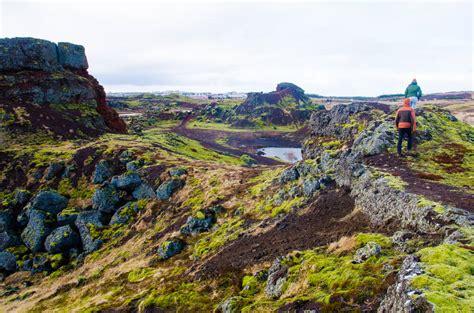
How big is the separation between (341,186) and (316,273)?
1426 centimetres

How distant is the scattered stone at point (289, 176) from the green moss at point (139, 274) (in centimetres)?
1880

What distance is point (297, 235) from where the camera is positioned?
2669 cm

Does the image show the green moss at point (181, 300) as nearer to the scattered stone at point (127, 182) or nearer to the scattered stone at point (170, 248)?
the scattered stone at point (170, 248)

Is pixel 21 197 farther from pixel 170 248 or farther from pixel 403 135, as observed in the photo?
pixel 403 135

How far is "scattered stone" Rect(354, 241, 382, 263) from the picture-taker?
56.9 ft

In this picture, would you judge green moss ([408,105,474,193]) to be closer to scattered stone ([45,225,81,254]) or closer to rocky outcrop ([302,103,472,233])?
rocky outcrop ([302,103,472,233])

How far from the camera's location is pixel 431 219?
1842 cm

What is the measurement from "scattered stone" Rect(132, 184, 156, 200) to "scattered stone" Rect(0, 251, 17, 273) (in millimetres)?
20035

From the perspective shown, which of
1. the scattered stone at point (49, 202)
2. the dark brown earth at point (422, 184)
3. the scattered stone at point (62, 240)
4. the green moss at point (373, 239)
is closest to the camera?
the green moss at point (373, 239)

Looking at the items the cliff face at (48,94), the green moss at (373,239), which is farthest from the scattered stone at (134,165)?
the green moss at (373,239)

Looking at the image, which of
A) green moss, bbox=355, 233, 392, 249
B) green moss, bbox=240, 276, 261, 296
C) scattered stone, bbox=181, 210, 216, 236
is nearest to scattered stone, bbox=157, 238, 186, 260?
scattered stone, bbox=181, 210, 216, 236

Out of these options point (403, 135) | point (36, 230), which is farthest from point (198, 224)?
point (36, 230)

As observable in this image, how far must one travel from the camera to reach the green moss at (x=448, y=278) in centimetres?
1033

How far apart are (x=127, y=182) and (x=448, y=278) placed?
52184 millimetres
